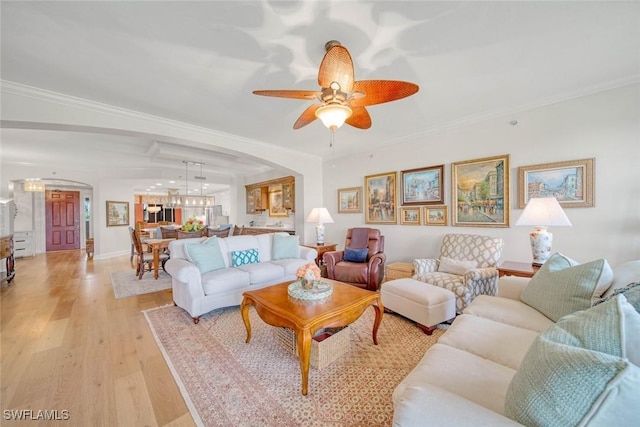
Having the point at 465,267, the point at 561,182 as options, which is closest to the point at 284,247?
the point at 465,267

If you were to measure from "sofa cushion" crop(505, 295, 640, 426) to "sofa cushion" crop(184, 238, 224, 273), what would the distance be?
314cm

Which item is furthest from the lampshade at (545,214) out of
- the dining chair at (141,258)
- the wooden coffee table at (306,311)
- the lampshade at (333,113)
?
the dining chair at (141,258)

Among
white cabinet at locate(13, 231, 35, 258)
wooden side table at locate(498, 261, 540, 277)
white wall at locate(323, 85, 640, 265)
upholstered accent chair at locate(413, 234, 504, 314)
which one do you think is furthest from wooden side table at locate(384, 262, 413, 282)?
white cabinet at locate(13, 231, 35, 258)

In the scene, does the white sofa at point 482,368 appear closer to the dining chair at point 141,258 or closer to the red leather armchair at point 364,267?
the red leather armchair at point 364,267

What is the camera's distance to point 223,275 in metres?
3.03

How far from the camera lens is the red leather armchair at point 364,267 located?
3.68 m

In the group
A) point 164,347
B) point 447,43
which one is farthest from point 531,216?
point 164,347

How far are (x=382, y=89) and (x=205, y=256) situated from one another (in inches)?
111

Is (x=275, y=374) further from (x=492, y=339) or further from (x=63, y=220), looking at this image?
(x=63, y=220)

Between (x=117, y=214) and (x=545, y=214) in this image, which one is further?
(x=117, y=214)

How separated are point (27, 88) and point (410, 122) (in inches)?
178

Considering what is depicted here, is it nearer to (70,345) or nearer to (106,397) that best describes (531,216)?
(106,397)

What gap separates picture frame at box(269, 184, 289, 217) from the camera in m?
6.93

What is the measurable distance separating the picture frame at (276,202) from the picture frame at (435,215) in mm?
3835
